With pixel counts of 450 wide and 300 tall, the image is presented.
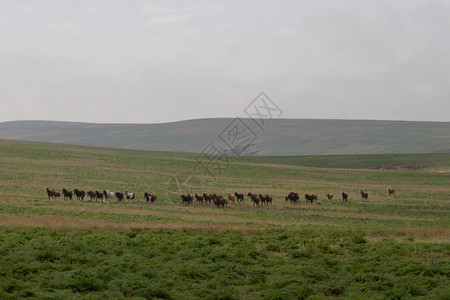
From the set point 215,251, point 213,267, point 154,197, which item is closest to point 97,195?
point 154,197

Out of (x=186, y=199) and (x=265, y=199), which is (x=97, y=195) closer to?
(x=186, y=199)

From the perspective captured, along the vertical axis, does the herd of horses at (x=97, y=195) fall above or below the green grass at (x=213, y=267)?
below

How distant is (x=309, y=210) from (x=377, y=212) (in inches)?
226

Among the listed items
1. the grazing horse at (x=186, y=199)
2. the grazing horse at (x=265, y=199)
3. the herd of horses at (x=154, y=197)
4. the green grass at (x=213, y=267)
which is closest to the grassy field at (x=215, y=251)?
the green grass at (x=213, y=267)

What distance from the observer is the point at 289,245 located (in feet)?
68.2

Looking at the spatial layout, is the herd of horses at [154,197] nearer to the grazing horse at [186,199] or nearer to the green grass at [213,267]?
the grazing horse at [186,199]

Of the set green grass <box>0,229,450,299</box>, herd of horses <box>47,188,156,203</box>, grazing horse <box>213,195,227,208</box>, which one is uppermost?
green grass <box>0,229,450,299</box>

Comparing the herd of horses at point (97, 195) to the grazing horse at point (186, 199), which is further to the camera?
the grazing horse at point (186, 199)

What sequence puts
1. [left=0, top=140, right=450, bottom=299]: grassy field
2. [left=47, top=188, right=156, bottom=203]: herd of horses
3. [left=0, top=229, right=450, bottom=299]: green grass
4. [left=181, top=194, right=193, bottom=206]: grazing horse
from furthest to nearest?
[left=181, top=194, right=193, bottom=206]: grazing horse
[left=47, top=188, right=156, bottom=203]: herd of horses
[left=0, top=140, right=450, bottom=299]: grassy field
[left=0, top=229, right=450, bottom=299]: green grass

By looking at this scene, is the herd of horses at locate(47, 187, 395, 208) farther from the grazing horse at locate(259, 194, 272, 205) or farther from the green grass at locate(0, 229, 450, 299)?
the green grass at locate(0, 229, 450, 299)

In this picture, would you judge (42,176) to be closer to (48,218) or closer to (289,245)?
(48,218)

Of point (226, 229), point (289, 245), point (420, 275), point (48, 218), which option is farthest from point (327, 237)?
point (48, 218)

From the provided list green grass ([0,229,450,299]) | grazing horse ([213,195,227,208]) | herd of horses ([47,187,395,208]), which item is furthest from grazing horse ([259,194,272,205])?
green grass ([0,229,450,299])

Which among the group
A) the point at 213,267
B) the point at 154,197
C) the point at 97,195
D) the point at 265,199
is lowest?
the point at 265,199
